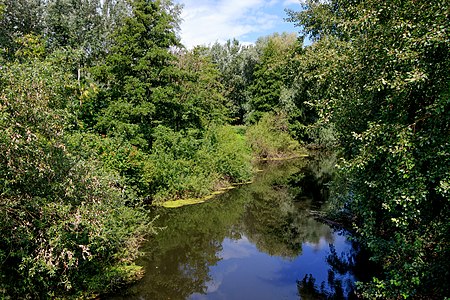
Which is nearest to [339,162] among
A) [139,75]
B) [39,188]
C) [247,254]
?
[247,254]

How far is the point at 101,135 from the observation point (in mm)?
17578

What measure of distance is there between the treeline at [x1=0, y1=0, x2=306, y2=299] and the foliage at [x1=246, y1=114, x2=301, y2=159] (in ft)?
0.53

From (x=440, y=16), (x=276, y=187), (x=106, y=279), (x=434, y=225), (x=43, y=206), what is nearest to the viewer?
(x=440, y=16)

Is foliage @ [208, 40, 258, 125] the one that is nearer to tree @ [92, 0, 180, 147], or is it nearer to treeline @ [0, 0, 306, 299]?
treeline @ [0, 0, 306, 299]

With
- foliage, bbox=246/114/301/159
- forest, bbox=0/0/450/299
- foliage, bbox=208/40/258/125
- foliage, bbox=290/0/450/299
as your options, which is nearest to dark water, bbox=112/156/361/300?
forest, bbox=0/0/450/299

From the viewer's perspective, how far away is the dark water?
36.7 feet

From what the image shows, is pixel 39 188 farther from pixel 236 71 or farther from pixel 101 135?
pixel 236 71

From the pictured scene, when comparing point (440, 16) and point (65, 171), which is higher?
point (440, 16)

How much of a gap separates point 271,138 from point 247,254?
26.8 metres

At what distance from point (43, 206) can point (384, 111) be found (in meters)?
8.16

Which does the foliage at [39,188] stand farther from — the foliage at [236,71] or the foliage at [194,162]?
the foliage at [236,71]

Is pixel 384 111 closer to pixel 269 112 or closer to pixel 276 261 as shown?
pixel 276 261

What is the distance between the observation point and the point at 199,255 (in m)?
14.0

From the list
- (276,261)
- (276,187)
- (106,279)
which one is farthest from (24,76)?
(276,187)
